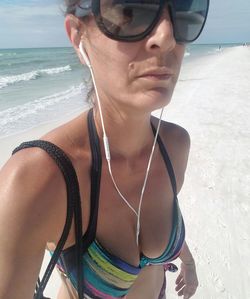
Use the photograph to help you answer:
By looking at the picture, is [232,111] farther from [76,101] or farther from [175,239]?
[175,239]

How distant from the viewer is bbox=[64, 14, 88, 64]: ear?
3.64 feet

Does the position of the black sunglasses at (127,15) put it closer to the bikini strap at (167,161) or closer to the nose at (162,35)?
the nose at (162,35)

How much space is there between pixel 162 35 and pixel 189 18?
0.19 metres

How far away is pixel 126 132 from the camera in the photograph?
135cm

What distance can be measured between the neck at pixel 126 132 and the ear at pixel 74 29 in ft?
0.88

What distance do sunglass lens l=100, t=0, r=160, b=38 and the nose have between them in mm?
30

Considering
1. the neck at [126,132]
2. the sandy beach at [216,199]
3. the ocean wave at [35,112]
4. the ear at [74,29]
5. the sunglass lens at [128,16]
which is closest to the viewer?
the sunglass lens at [128,16]

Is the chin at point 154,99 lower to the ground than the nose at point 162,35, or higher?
lower

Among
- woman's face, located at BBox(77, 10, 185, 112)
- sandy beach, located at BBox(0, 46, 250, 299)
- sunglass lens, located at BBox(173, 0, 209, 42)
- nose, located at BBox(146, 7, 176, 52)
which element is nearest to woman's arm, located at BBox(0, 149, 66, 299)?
woman's face, located at BBox(77, 10, 185, 112)

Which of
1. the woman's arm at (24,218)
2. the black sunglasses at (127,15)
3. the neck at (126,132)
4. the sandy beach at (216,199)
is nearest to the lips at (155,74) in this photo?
the black sunglasses at (127,15)

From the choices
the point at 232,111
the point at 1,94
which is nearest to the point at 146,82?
the point at 232,111

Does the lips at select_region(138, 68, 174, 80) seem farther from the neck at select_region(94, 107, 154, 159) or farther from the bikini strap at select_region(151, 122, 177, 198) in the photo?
the bikini strap at select_region(151, 122, 177, 198)

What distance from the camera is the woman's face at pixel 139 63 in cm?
106

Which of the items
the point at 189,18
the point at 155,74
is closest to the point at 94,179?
the point at 155,74
